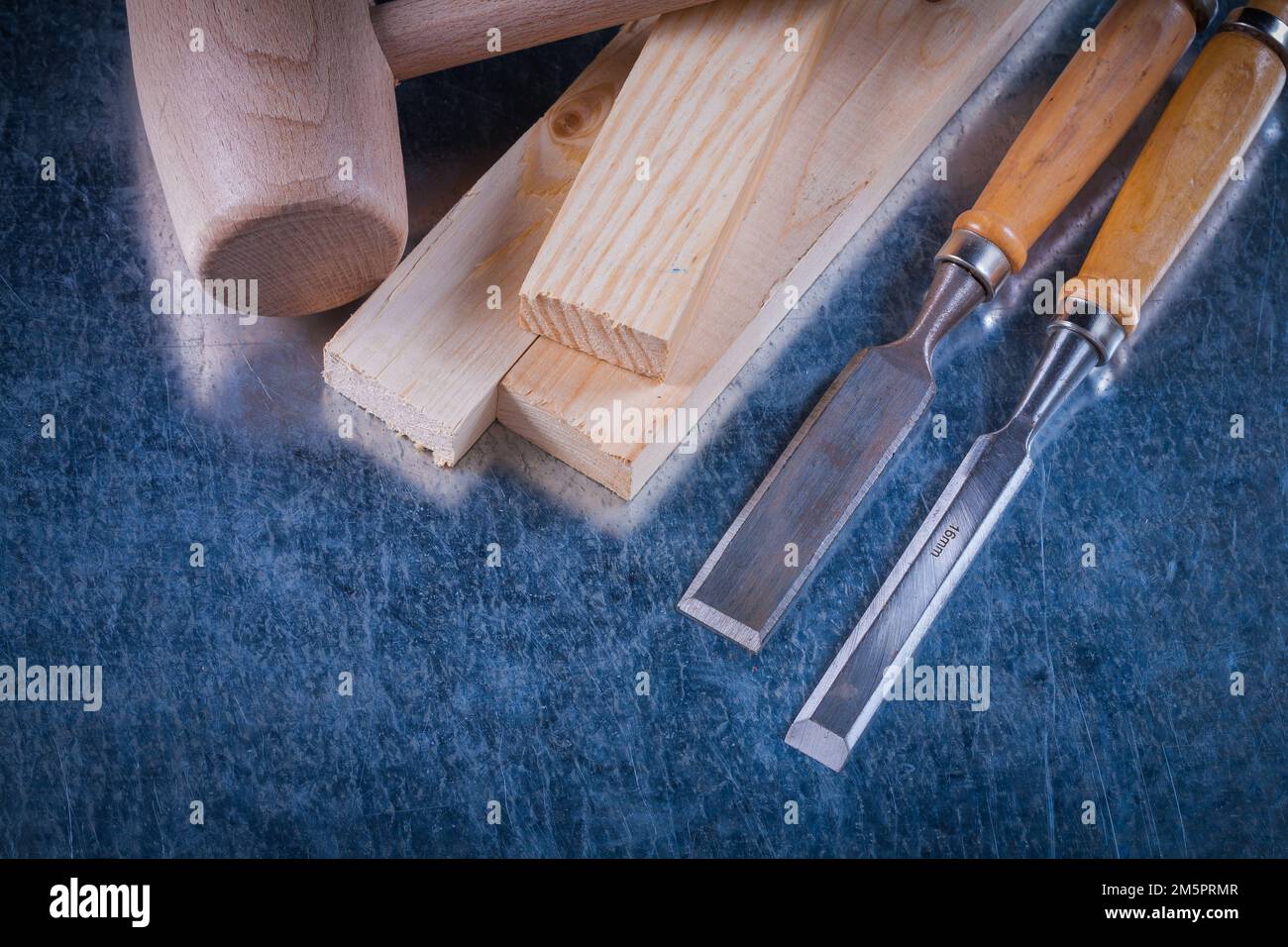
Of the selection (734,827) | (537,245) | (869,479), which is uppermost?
(537,245)

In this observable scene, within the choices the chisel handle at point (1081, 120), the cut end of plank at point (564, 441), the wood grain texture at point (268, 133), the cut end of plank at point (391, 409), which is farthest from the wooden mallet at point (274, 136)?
the chisel handle at point (1081, 120)

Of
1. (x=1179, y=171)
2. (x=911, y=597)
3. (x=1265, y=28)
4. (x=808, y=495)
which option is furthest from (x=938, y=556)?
(x=1265, y=28)

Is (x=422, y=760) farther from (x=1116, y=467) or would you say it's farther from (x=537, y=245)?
(x=1116, y=467)

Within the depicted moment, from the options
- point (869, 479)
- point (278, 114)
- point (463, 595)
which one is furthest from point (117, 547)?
point (869, 479)

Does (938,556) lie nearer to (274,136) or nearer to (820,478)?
(820,478)

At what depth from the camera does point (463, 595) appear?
4.69 feet

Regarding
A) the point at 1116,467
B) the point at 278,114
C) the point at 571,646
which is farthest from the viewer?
the point at 1116,467

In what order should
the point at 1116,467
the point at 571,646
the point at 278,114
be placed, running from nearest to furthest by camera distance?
1. the point at 278,114
2. the point at 571,646
3. the point at 1116,467

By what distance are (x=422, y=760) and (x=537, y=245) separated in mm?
605

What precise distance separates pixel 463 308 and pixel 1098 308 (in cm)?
74

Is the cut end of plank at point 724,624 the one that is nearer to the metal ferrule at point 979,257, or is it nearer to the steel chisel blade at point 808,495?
the steel chisel blade at point 808,495

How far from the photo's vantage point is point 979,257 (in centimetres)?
148

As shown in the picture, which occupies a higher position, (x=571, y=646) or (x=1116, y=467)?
(x=1116, y=467)

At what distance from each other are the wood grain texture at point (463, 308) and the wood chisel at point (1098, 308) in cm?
51
